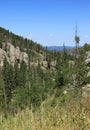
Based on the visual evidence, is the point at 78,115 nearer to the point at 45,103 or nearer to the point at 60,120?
the point at 60,120

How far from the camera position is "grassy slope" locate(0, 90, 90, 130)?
4.33 meters

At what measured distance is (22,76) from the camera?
11994cm

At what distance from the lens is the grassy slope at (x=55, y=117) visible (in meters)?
4.33

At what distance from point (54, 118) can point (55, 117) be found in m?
0.03

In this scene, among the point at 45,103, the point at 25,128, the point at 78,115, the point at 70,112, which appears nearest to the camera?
the point at 25,128

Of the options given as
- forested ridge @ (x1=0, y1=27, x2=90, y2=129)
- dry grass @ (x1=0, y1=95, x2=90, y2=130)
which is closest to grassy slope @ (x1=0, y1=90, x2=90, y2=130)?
dry grass @ (x1=0, y1=95, x2=90, y2=130)

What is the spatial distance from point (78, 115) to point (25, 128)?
86cm

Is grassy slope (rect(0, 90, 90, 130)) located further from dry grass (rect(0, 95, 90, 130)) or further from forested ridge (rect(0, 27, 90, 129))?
forested ridge (rect(0, 27, 90, 129))

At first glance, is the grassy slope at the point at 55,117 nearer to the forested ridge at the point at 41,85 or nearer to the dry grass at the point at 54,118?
the dry grass at the point at 54,118

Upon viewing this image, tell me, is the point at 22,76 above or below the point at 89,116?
below

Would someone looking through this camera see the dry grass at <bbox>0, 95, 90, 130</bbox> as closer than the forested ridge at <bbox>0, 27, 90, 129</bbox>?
Yes

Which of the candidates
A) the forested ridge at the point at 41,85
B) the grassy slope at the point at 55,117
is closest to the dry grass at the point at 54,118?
the grassy slope at the point at 55,117

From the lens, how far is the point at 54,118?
15.4ft

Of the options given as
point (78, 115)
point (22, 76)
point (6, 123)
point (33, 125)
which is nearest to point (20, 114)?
point (6, 123)
